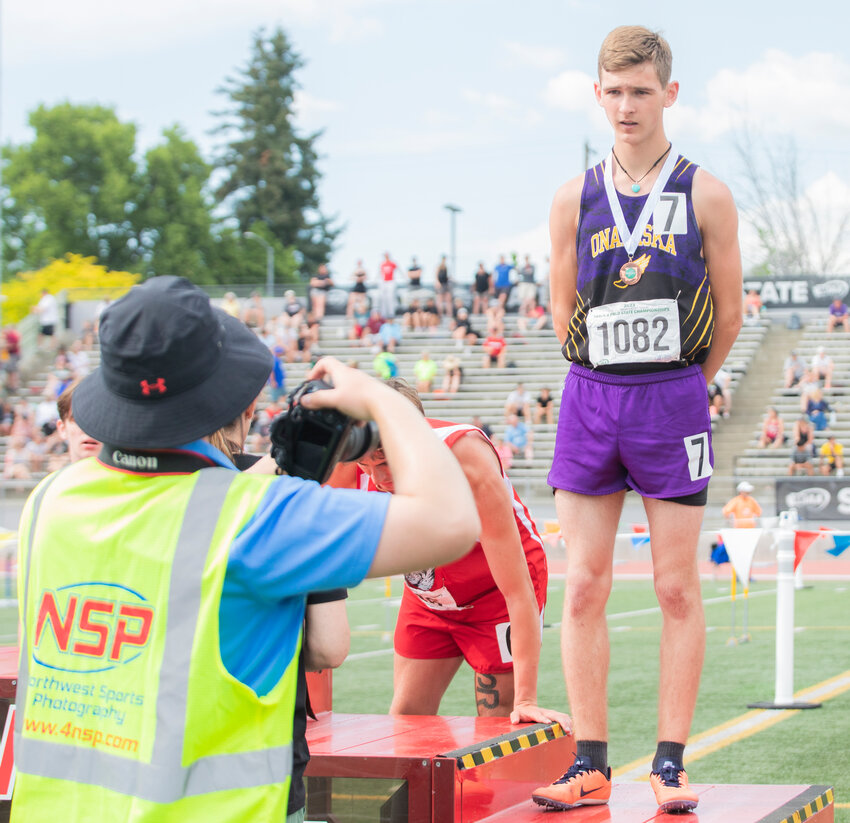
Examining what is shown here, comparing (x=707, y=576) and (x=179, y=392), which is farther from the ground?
(x=179, y=392)

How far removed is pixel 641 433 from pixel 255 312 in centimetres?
3046

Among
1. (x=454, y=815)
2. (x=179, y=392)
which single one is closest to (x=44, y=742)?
(x=179, y=392)

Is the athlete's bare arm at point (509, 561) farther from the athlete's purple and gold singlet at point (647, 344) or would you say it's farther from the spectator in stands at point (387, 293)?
the spectator in stands at point (387, 293)

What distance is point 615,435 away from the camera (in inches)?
140

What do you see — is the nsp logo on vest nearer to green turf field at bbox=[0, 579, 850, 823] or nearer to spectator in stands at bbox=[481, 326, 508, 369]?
green turf field at bbox=[0, 579, 850, 823]

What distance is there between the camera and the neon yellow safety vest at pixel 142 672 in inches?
77.8

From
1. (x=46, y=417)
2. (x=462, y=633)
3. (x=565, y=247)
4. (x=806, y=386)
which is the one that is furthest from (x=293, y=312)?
(x=565, y=247)

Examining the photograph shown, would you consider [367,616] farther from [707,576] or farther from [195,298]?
[195,298]

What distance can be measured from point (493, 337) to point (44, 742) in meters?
27.7

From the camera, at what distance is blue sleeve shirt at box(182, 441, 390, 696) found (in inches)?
77.7

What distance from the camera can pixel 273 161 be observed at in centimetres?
7112

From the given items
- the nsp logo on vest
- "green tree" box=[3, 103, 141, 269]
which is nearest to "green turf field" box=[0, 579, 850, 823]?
the nsp logo on vest

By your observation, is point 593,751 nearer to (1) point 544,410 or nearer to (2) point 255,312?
(1) point 544,410

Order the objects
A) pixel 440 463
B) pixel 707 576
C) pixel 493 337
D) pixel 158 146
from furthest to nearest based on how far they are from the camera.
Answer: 1. pixel 158 146
2. pixel 493 337
3. pixel 707 576
4. pixel 440 463
